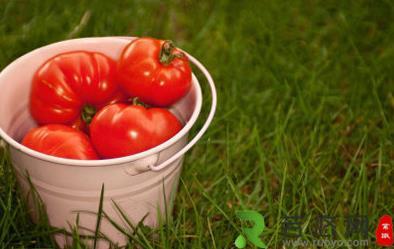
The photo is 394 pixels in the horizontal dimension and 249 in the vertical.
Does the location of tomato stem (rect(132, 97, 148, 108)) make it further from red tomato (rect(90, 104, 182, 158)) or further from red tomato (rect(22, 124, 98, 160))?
red tomato (rect(22, 124, 98, 160))

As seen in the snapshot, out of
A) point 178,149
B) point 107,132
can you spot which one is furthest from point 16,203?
point 178,149

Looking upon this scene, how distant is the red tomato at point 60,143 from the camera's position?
1413 millimetres

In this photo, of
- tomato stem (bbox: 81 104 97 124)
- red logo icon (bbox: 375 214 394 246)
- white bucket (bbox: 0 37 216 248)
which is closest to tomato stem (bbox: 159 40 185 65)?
white bucket (bbox: 0 37 216 248)

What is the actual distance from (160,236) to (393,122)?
3.12 feet

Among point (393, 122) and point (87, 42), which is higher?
point (87, 42)

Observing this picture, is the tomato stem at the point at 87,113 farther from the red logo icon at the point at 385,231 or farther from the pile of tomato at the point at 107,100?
the red logo icon at the point at 385,231

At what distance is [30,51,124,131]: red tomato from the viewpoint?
5.07ft

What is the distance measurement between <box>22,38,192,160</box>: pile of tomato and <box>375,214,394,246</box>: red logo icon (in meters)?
0.66

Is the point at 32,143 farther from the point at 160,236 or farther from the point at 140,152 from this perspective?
the point at 160,236

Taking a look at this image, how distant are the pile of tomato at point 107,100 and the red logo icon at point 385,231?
660 mm

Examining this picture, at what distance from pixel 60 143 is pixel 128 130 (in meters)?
0.17

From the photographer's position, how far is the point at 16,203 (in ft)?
5.48

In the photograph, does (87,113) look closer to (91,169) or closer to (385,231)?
(91,169)

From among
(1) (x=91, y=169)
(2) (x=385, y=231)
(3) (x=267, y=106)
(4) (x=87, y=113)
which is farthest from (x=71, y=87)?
(2) (x=385, y=231)
